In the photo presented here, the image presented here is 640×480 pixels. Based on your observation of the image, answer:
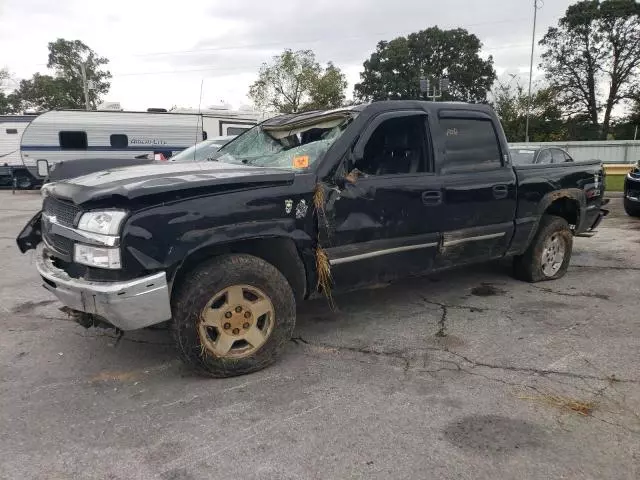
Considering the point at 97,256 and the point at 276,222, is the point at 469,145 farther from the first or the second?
the point at 97,256

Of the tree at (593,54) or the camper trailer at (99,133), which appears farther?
the tree at (593,54)

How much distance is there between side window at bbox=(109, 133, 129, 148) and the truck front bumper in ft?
53.4

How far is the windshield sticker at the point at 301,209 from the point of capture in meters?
3.57

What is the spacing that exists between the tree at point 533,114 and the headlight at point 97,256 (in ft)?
143

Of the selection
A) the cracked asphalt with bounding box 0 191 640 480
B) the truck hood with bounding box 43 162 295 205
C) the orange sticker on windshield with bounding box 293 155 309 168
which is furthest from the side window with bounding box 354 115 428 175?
the cracked asphalt with bounding box 0 191 640 480

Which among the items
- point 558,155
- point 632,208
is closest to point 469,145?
point 558,155

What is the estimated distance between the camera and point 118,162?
4.94 metres

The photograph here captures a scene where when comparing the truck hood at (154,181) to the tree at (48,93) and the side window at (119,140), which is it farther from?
the tree at (48,93)

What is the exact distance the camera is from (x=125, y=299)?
9.74 feet

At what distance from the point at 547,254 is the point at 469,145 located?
187cm

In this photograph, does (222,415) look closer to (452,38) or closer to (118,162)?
(118,162)

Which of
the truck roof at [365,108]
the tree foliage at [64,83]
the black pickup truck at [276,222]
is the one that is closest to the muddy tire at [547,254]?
the black pickup truck at [276,222]

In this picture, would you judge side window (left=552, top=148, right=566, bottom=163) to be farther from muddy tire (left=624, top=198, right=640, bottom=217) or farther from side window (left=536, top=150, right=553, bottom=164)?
muddy tire (left=624, top=198, right=640, bottom=217)

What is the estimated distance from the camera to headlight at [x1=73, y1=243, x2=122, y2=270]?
117 inches
